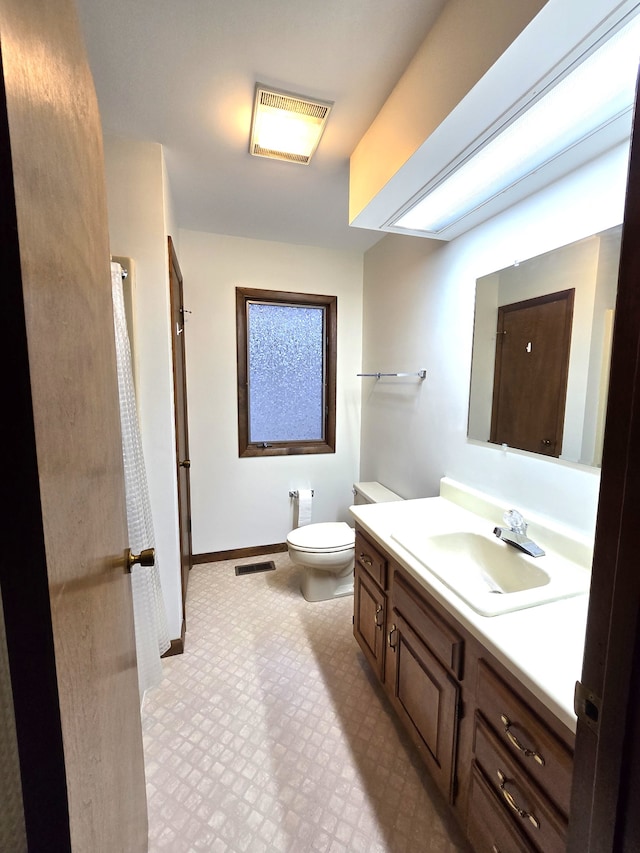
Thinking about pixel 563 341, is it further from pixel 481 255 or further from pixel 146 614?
pixel 146 614

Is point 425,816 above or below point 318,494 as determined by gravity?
below

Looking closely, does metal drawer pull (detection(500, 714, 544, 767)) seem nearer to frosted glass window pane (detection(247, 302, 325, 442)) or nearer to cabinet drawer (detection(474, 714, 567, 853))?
cabinet drawer (detection(474, 714, 567, 853))

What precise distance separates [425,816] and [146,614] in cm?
117

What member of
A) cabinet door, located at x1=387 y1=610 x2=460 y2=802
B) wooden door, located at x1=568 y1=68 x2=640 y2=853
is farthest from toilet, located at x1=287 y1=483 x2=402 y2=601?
wooden door, located at x1=568 y1=68 x2=640 y2=853

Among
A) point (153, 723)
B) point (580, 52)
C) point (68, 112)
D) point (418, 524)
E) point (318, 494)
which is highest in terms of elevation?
point (580, 52)

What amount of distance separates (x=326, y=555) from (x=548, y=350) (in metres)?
1.59

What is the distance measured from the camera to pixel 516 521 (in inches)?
52.7

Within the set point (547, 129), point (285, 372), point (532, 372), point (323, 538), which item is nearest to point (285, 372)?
point (285, 372)

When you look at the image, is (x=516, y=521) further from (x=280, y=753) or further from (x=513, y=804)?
(x=280, y=753)

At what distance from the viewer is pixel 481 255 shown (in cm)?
160

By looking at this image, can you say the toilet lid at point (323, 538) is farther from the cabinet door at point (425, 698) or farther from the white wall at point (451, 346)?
the cabinet door at point (425, 698)

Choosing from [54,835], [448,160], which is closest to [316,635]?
[54,835]

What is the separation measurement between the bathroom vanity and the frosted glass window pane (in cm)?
150

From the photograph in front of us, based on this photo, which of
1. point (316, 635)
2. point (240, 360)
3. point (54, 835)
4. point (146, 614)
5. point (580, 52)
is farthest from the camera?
point (240, 360)
